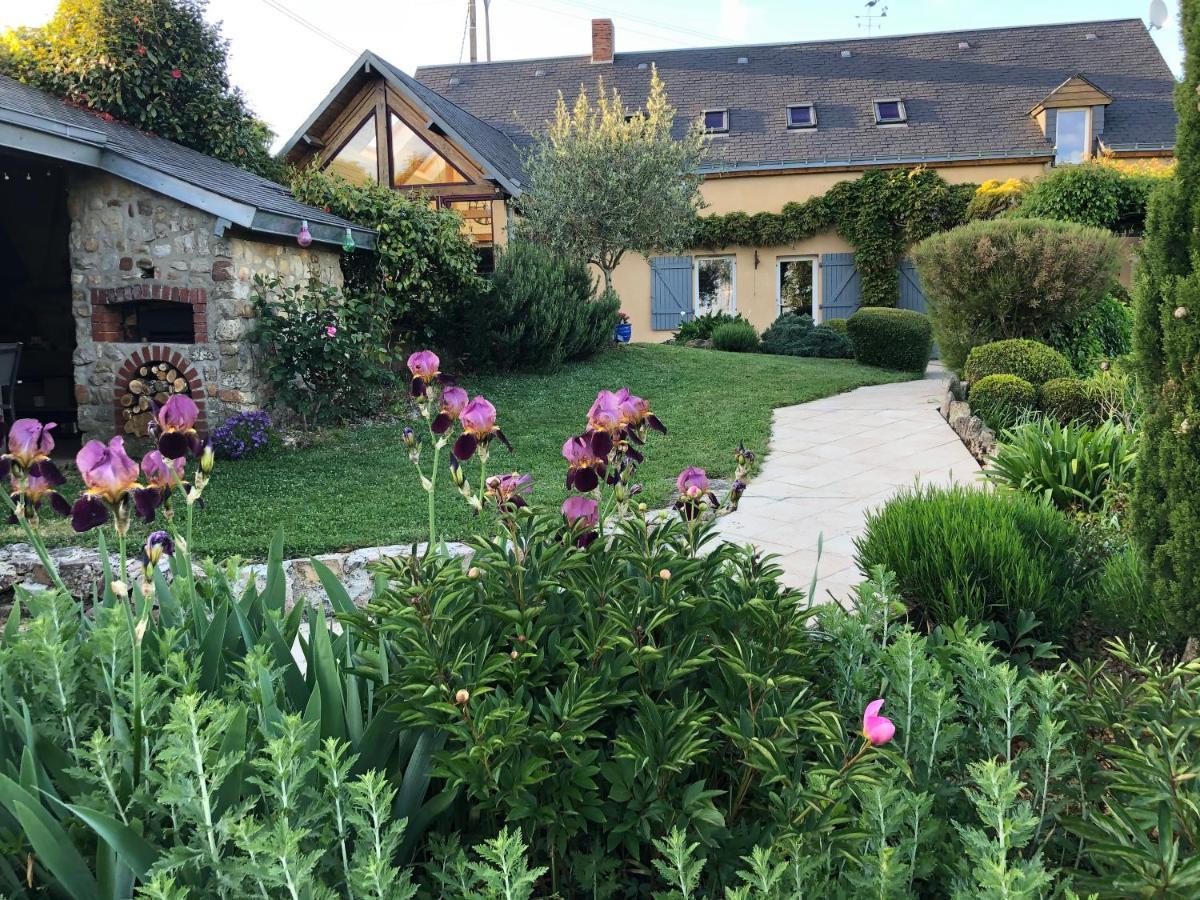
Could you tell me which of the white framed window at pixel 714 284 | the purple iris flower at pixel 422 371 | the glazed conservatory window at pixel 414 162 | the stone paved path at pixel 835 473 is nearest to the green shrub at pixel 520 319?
the stone paved path at pixel 835 473

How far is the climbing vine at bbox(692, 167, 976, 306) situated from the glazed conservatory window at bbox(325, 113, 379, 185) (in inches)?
239

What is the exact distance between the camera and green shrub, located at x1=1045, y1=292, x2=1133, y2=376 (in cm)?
884

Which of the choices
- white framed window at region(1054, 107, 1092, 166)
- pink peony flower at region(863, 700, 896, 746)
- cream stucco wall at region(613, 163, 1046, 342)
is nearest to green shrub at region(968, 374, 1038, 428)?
pink peony flower at region(863, 700, 896, 746)

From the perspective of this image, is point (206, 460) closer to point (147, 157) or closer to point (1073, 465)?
point (1073, 465)

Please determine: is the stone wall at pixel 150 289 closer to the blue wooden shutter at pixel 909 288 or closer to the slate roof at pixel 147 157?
the slate roof at pixel 147 157

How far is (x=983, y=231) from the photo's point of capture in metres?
8.57

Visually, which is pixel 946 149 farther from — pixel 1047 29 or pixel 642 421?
pixel 642 421

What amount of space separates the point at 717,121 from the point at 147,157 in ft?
45.4

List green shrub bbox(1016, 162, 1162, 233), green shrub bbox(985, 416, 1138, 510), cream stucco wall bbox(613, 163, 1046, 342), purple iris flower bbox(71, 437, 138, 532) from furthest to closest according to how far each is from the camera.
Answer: cream stucco wall bbox(613, 163, 1046, 342)
green shrub bbox(1016, 162, 1162, 233)
green shrub bbox(985, 416, 1138, 510)
purple iris flower bbox(71, 437, 138, 532)

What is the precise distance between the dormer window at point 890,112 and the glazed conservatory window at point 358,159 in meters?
10.2

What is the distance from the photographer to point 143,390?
757cm

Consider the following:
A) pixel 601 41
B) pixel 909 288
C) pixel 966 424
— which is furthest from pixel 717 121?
pixel 966 424

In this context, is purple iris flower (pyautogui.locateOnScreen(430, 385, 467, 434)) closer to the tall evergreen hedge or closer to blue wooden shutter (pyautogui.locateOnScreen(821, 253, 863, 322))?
the tall evergreen hedge

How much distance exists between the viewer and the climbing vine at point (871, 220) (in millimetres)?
16766
